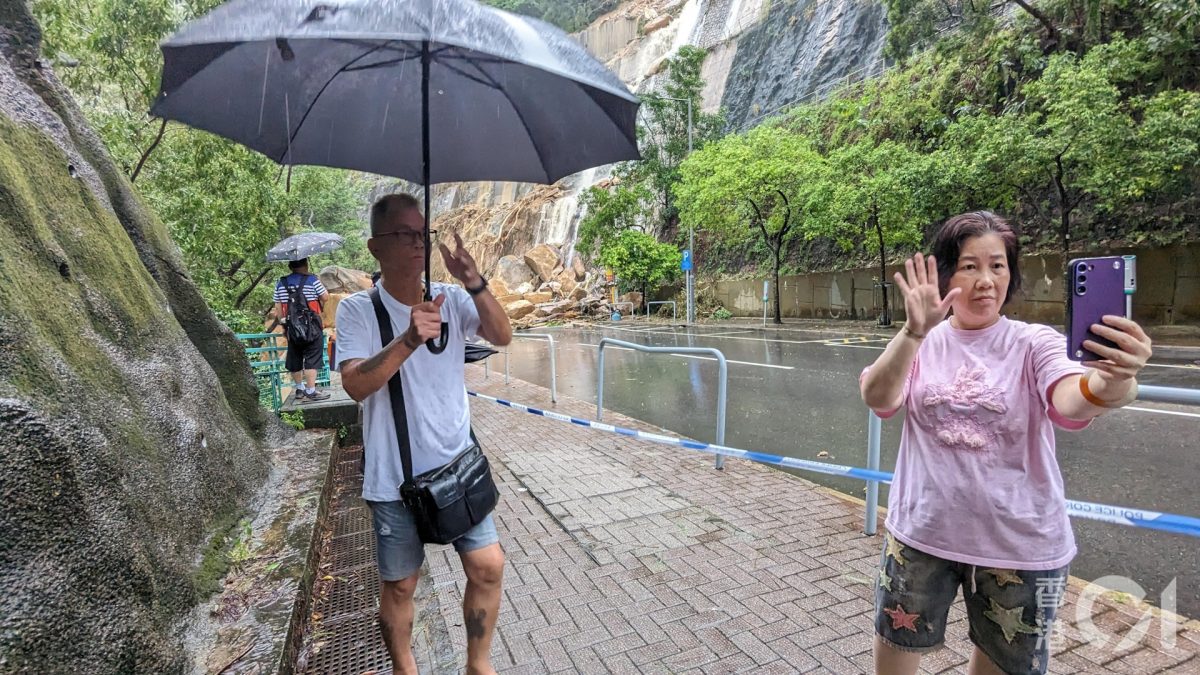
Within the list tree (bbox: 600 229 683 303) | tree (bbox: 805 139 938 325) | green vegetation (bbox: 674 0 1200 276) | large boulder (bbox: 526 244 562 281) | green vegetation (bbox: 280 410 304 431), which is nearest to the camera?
green vegetation (bbox: 280 410 304 431)

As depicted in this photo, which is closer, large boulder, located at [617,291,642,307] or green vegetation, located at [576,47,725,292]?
green vegetation, located at [576,47,725,292]

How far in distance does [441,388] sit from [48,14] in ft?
28.0

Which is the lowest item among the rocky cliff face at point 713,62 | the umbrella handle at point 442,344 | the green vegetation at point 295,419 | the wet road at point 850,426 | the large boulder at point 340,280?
the wet road at point 850,426

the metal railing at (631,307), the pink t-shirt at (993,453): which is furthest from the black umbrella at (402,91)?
the metal railing at (631,307)

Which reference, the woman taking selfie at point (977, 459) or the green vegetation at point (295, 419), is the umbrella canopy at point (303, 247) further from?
the woman taking selfie at point (977, 459)

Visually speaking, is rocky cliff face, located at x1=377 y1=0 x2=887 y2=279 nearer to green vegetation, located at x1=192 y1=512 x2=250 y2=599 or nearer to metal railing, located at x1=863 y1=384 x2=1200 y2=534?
green vegetation, located at x1=192 y1=512 x2=250 y2=599

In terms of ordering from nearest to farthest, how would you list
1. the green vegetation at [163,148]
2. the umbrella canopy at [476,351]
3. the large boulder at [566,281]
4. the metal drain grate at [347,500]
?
the umbrella canopy at [476,351] → the metal drain grate at [347,500] → the green vegetation at [163,148] → the large boulder at [566,281]

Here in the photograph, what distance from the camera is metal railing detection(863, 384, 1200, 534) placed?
2.18 meters

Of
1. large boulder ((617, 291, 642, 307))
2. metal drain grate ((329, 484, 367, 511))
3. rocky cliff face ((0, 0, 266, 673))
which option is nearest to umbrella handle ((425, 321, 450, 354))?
rocky cliff face ((0, 0, 266, 673))

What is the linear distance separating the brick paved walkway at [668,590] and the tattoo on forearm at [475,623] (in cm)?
51

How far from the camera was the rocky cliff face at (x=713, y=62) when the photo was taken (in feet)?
96.8

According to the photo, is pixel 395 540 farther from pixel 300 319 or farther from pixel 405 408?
pixel 300 319

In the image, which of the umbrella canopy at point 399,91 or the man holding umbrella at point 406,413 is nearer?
the umbrella canopy at point 399,91

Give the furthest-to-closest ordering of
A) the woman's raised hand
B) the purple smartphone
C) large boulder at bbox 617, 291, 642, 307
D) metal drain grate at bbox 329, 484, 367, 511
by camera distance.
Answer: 1. large boulder at bbox 617, 291, 642, 307
2. metal drain grate at bbox 329, 484, 367, 511
3. the woman's raised hand
4. the purple smartphone
